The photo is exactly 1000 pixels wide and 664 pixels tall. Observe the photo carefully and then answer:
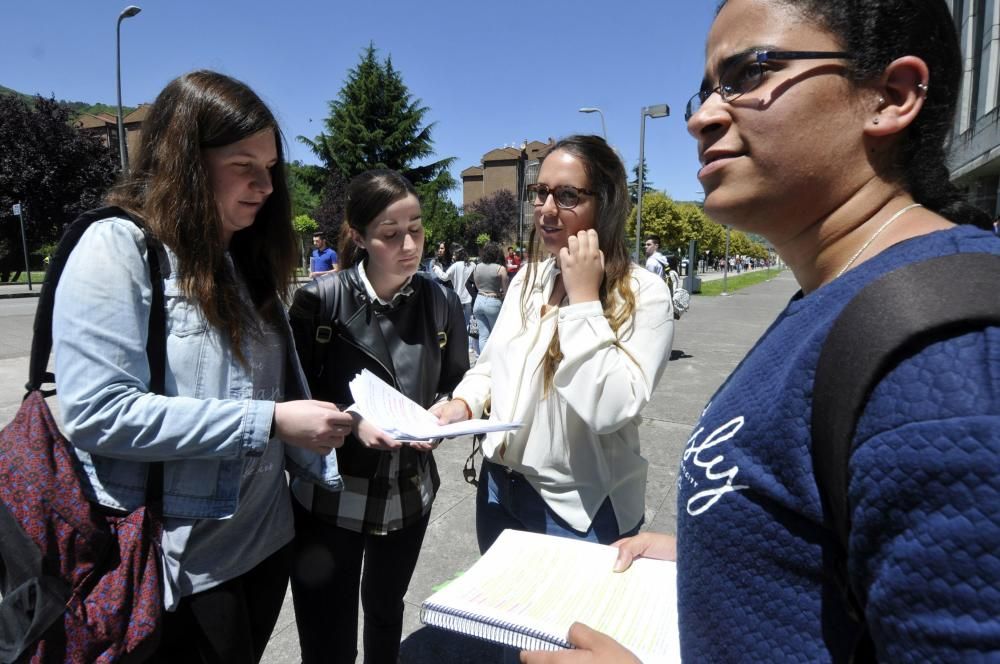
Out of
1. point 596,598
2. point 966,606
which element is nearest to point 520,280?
point 596,598

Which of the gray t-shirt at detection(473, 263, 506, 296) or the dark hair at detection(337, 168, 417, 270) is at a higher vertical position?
the dark hair at detection(337, 168, 417, 270)

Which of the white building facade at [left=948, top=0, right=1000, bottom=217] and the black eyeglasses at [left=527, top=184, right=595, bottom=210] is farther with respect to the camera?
the white building facade at [left=948, top=0, right=1000, bottom=217]

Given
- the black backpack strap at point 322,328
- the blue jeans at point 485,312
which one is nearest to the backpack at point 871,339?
the black backpack strap at point 322,328

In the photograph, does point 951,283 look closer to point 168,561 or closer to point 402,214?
point 168,561

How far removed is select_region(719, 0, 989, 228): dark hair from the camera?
0.76 meters

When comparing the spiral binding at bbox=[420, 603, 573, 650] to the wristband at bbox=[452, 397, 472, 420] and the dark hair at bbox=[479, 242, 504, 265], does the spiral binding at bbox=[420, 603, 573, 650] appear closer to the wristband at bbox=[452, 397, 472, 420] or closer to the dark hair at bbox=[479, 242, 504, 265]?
the wristband at bbox=[452, 397, 472, 420]

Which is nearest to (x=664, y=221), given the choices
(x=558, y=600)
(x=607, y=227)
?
(x=607, y=227)

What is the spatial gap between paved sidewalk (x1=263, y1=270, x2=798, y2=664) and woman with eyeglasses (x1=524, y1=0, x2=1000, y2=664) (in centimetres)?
119

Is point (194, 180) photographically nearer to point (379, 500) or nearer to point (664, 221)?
point (379, 500)

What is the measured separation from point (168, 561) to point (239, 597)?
0.81 feet

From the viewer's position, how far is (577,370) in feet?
5.08

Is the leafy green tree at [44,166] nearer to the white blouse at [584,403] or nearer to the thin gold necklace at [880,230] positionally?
the white blouse at [584,403]

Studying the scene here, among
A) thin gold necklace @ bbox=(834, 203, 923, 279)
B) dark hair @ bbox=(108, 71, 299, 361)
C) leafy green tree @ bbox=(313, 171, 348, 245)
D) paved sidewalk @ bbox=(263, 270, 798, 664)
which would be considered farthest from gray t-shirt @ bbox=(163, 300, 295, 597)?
leafy green tree @ bbox=(313, 171, 348, 245)

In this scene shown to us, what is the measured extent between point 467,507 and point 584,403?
8.88 ft
